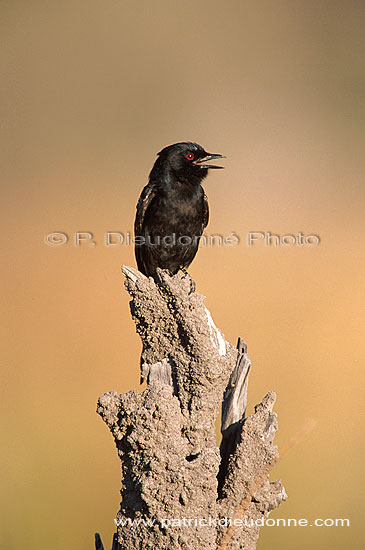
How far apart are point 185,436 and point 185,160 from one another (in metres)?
2.40

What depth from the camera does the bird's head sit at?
14.5 ft

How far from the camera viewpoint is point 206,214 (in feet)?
15.9

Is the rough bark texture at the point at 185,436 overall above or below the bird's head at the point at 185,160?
below

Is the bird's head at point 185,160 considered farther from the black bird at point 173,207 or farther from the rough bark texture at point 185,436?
the rough bark texture at point 185,436

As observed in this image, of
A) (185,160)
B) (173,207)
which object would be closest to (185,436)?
(173,207)

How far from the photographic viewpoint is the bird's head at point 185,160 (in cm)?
441

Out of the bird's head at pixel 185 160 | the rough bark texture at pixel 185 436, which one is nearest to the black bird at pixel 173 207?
the bird's head at pixel 185 160

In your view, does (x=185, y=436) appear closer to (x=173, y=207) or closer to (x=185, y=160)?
(x=173, y=207)

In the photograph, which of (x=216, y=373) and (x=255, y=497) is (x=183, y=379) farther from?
(x=255, y=497)

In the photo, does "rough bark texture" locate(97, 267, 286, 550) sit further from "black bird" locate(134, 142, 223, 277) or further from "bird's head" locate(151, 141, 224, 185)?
"bird's head" locate(151, 141, 224, 185)

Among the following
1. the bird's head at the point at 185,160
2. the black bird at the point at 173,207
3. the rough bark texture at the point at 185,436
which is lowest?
the rough bark texture at the point at 185,436

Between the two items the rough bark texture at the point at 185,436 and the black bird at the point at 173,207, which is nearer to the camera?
the rough bark texture at the point at 185,436

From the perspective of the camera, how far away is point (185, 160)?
4.43m

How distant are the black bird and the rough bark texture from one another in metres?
1.46
